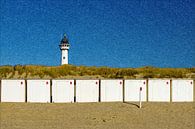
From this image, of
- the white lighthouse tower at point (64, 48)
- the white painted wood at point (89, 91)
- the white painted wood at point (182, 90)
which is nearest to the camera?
the white painted wood at point (89, 91)

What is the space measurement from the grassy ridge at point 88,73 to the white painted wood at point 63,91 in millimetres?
11593

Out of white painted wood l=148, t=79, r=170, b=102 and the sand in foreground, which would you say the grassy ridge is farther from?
the sand in foreground

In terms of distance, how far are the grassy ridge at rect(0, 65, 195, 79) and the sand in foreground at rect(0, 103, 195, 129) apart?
13.0 meters

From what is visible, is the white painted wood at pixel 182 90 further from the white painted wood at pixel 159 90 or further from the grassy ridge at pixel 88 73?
the grassy ridge at pixel 88 73

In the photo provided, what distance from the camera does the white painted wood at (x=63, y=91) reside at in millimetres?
23406

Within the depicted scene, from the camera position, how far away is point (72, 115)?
64.9ft

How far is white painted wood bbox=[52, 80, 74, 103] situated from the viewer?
922 inches

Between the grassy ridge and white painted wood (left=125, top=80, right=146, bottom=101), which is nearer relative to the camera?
white painted wood (left=125, top=80, right=146, bottom=101)

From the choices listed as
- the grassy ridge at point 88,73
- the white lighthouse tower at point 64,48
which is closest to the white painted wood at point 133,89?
the grassy ridge at point 88,73

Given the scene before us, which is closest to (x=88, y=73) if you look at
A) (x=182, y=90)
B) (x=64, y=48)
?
(x=182, y=90)

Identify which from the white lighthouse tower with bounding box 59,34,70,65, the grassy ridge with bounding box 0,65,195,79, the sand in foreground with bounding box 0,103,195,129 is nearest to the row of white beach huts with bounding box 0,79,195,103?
the sand in foreground with bounding box 0,103,195,129

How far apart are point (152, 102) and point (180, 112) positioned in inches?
120

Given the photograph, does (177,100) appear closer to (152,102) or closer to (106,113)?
(152,102)

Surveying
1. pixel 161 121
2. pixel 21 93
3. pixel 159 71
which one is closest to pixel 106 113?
pixel 161 121
